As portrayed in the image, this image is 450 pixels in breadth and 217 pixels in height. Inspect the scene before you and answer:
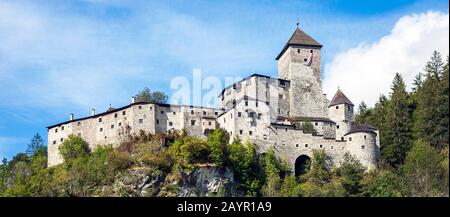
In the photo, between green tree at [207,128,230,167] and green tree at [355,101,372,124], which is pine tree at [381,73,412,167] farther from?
green tree at [207,128,230,167]

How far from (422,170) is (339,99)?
1617cm

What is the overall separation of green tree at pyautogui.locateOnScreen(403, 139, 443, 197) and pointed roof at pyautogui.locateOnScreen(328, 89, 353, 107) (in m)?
8.00

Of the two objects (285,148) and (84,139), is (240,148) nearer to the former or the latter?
(285,148)

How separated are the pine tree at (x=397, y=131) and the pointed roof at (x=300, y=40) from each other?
8.54m

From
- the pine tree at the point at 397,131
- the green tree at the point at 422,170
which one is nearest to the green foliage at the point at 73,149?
the pine tree at the point at 397,131

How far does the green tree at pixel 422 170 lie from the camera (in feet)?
118

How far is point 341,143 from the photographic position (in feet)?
177

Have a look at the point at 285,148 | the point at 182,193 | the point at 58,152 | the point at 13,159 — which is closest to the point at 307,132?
the point at 285,148

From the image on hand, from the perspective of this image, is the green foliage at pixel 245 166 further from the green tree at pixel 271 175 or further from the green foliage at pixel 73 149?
the green foliage at pixel 73 149

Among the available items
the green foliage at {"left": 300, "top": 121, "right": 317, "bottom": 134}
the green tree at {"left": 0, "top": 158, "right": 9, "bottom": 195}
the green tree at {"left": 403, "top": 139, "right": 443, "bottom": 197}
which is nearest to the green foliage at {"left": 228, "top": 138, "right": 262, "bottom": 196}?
the green foliage at {"left": 300, "top": 121, "right": 317, "bottom": 134}

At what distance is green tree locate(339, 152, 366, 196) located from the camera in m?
45.5

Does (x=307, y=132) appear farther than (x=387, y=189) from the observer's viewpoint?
Yes

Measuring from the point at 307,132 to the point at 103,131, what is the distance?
15877mm

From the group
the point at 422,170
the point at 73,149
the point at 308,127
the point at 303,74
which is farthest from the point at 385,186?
the point at 73,149
